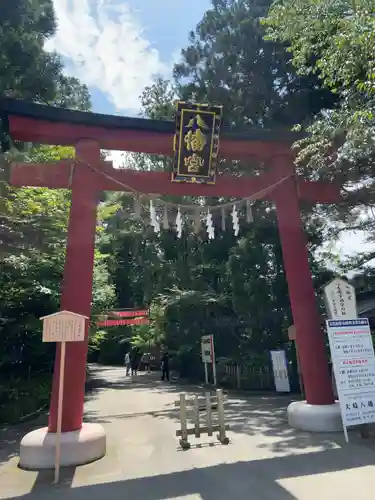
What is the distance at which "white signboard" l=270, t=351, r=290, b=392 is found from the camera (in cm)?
1312

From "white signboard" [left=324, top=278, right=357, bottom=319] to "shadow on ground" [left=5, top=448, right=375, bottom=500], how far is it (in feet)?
7.43

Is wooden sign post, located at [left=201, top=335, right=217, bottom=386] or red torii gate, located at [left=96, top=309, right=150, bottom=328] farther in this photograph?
red torii gate, located at [left=96, top=309, right=150, bottom=328]

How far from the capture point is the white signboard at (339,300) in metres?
7.30

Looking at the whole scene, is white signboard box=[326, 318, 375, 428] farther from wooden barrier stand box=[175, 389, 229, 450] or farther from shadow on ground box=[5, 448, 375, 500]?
wooden barrier stand box=[175, 389, 229, 450]

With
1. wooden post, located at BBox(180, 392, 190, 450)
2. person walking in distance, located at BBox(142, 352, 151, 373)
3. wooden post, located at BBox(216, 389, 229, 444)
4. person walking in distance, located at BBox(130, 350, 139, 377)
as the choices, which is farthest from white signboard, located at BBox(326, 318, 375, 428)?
person walking in distance, located at BBox(142, 352, 151, 373)

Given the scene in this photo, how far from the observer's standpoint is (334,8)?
6746 mm

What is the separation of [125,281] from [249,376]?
23149 mm

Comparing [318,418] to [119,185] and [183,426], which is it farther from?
[119,185]

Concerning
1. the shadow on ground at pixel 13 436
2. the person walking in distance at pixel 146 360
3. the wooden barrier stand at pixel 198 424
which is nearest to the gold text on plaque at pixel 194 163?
the wooden barrier stand at pixel 198 424

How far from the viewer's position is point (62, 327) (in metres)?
5.99

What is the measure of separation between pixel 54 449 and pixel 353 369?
4.96 metres

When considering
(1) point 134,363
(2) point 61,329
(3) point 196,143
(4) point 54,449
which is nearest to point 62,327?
(2) point 61,329

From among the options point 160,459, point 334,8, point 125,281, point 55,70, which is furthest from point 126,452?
point 125,281

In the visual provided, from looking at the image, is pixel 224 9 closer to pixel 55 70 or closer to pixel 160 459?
pixel 55 70
